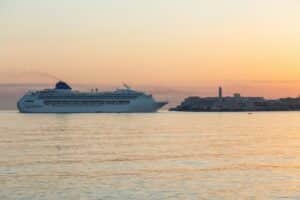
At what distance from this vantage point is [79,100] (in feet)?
445

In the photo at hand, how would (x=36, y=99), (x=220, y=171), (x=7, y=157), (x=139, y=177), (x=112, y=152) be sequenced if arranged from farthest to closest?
(x=36, y=99) < (x=112, y=152) < (x=7, y=157) < (x=220, y=171) < (x=139, y=177)

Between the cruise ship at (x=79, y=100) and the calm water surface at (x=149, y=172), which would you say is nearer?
the calm water surface at (x=149, y=172)

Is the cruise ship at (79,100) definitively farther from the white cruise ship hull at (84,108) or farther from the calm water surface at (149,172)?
the calm water surface at (149,172)

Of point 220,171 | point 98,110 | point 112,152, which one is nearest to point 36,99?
point 98,110

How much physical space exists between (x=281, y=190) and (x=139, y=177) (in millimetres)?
6137

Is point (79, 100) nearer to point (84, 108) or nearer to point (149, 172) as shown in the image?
point (84, 108)

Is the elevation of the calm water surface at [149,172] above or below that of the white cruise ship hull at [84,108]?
below

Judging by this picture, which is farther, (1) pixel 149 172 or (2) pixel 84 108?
(2) pixel 84 108

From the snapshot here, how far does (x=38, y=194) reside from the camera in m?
22.8

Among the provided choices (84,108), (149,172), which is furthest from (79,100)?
(149,172)

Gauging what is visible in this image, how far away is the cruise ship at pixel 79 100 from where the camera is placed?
134375 mm

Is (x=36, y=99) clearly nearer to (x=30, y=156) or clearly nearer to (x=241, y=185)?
(x=30, y=156)

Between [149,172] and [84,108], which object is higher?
[84,108]

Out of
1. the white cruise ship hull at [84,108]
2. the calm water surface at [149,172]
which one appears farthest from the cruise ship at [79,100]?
the calm water surface at [149,172]
